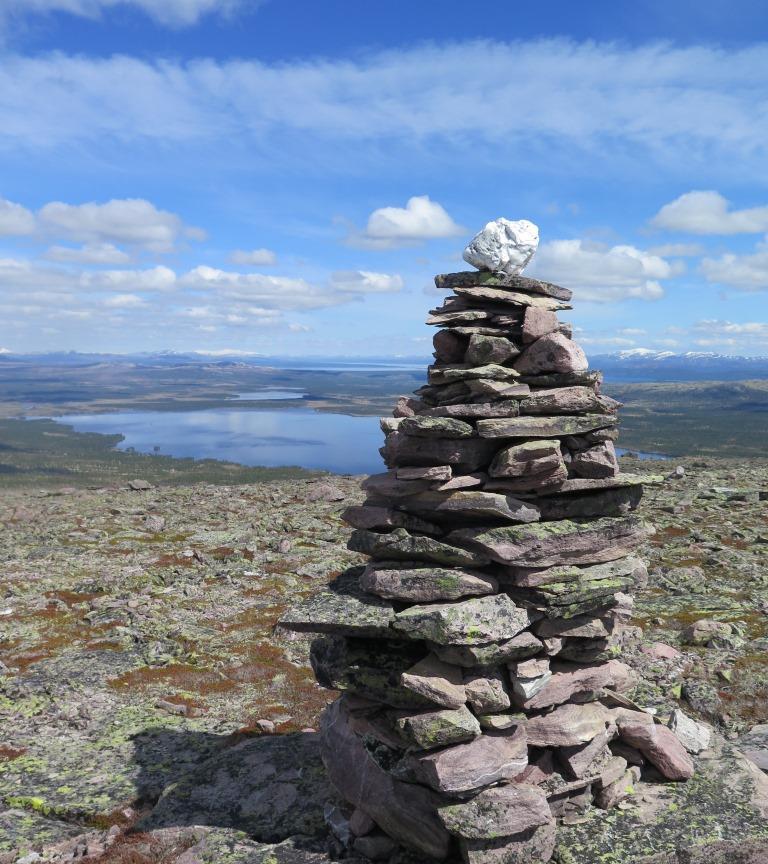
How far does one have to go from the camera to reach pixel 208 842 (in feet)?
50.5

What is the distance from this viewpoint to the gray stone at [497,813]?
13750mm

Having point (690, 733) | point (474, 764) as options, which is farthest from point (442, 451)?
point (690, 733)

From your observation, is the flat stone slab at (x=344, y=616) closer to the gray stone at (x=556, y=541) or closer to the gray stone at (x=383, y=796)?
the gray stone at (x=556, y=541)

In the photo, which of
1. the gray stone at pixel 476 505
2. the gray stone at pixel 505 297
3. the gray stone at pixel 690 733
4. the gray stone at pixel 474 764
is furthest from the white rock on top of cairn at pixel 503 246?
the gray stone at pixel 690 733

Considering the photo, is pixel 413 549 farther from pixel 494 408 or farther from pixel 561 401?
pixel 561 401

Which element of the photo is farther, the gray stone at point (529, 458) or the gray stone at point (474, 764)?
the gray stone at point (529, 458)

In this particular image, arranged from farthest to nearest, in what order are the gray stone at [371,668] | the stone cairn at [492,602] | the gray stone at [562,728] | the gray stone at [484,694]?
the gray stone at [562,728] < the gray stone at [371,668] < the gray stone at [484,694] < the stone cairn at [492,602]

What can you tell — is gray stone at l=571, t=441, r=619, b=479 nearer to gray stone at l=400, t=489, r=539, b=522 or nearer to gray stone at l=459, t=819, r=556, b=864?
gray stone at l=400, t=489, r=539, b=522

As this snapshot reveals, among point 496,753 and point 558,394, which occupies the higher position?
point 558,394

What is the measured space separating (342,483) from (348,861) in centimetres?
6387

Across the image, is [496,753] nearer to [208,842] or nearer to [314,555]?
[208,842]

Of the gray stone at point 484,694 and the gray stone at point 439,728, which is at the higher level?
the gray stone at point 484,694

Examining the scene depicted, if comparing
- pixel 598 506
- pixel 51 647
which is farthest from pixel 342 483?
pixel 598 506

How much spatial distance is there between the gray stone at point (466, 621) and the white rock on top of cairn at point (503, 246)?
333 inches
